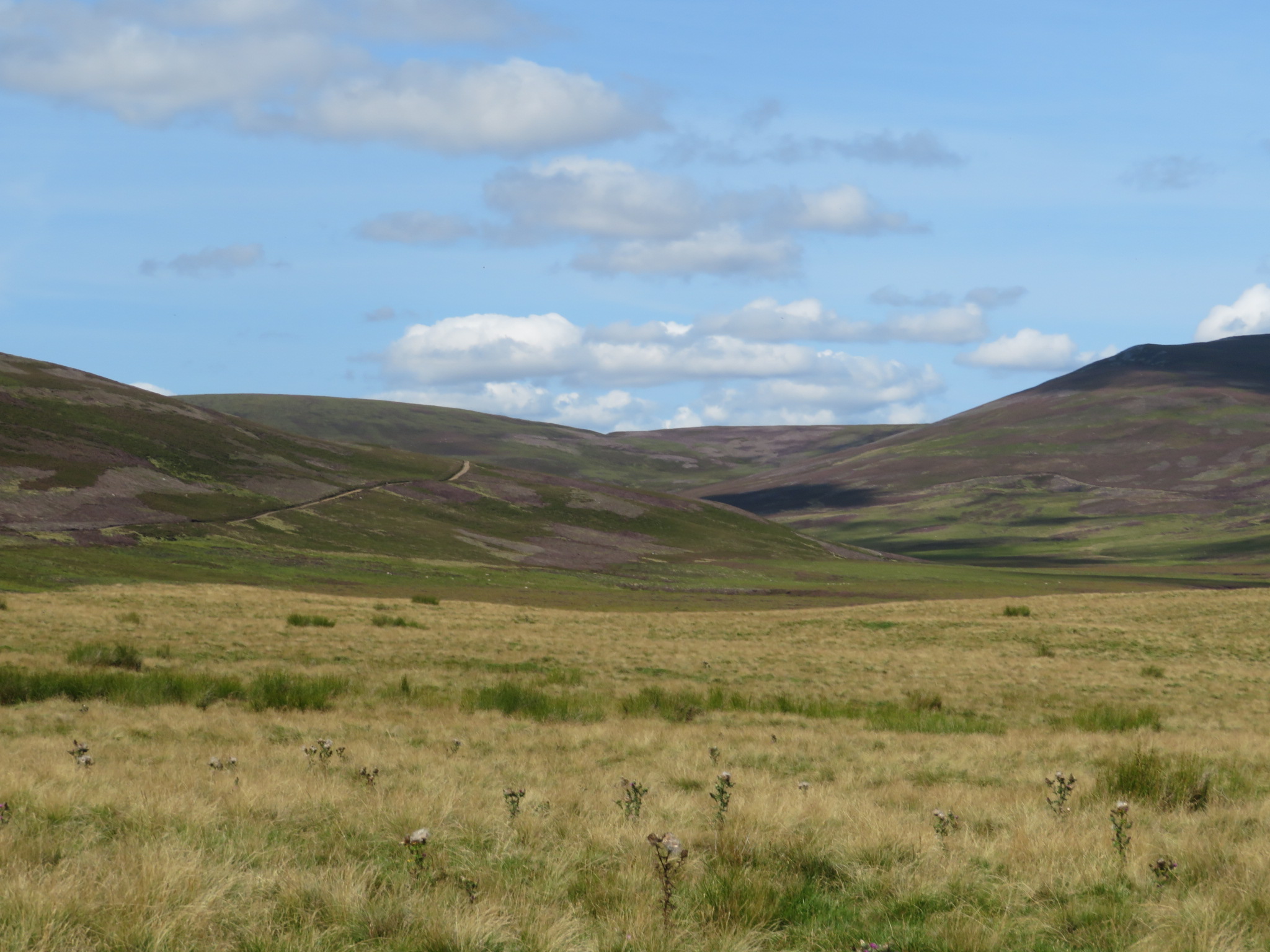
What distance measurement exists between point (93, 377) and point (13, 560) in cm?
9705

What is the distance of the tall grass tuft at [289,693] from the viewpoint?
20.7 m

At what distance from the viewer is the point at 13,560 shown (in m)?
61.5

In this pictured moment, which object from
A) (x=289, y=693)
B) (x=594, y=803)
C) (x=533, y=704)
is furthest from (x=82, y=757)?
(x=533, y=704)

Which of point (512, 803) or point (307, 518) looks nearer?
point (512, 803)

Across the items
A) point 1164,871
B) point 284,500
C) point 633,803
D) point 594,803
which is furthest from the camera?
point 284,500

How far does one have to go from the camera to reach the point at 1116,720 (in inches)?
885

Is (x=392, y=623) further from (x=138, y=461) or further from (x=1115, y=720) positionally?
(x=138, y=461)

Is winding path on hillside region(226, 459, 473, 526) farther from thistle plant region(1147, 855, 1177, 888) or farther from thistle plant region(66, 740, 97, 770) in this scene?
thistle plant region(1147, 855, 1177, 888)

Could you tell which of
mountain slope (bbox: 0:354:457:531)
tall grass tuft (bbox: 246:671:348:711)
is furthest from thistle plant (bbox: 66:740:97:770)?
mountain slope (bbox: 0:354:457:531)

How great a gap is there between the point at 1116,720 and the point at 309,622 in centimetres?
2850

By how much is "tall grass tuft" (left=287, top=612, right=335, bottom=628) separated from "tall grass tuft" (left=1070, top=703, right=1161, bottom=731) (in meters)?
26.7

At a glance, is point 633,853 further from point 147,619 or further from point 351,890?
point 147,619

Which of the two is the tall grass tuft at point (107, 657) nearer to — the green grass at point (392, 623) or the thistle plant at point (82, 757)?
the thistle plant at point (82, 757)

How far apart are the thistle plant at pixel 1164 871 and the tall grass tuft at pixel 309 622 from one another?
110ft
